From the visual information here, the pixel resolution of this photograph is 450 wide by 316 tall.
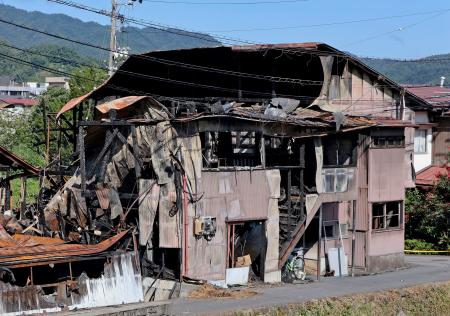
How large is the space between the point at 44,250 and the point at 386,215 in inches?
608

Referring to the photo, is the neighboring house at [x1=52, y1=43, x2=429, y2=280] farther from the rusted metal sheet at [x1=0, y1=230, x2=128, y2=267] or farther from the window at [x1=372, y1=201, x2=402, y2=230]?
the rusted metal sheet at [x1=0, y1=230, x2=128, y2=267]

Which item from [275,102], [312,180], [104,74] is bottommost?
[312,180]

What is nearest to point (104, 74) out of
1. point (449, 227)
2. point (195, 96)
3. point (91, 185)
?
point (195, 96)

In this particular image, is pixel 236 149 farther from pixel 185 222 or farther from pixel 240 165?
pixel 185 222

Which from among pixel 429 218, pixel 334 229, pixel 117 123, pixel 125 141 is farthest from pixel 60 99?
pixel 117 123

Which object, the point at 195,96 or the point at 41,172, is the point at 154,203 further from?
the point at 195,96

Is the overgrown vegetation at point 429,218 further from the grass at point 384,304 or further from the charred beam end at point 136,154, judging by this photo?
the charred beam end at point 136,154

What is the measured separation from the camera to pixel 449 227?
113ft

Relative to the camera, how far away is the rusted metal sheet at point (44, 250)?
59.8ft

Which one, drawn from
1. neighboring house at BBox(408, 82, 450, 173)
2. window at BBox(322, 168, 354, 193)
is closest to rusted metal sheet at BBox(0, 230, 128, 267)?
window at BBox(322, 168, 354, 193)

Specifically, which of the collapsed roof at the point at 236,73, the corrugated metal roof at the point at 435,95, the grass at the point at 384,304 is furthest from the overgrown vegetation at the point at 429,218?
the grass at the point at 384,304

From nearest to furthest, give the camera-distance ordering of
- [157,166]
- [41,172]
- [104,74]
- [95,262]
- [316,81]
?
[95,262] → [157,166] → [41,172] → [316,81] → [104,74]

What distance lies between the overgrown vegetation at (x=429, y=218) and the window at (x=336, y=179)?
8514 mm

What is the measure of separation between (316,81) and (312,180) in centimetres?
532
